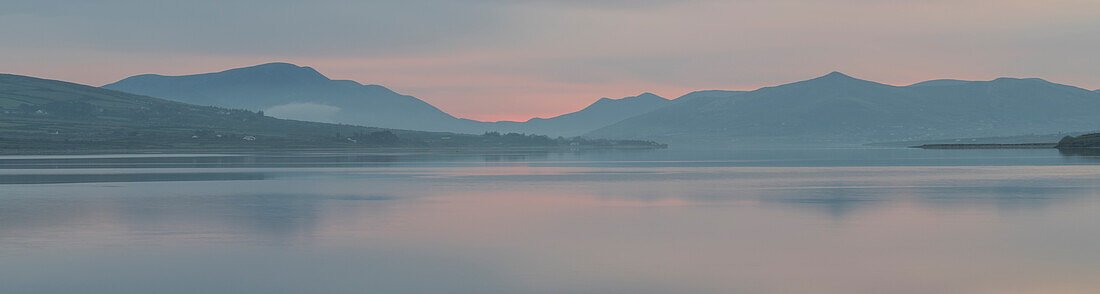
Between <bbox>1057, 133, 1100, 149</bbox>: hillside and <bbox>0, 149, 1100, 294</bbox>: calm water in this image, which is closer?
<bbox>0, 149, 1100, 294</bbox>: calm water

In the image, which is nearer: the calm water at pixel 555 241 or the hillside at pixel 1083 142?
the calm water at pixel 555 241

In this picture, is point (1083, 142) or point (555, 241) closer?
point (555, 241)

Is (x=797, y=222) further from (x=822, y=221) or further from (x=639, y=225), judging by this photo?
(x=639, y=225)

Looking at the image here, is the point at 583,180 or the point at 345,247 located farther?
the point at 583,180

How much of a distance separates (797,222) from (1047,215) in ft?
27.1

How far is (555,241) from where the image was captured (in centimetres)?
2512

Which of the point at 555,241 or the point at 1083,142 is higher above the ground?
the point at 1083,142

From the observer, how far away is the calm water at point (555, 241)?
60.3 feet

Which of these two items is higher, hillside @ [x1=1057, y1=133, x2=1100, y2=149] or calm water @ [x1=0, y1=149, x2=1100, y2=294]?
hillside @ [x1=1057, y1=133, x2=1100, y2=149]

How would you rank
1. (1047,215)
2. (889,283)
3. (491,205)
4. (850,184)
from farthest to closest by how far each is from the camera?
(850,184) < (491,205) < (1047,215) < (889,283)

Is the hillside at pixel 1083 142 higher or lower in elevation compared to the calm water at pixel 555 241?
Answer: higher

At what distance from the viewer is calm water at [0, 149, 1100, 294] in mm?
18391

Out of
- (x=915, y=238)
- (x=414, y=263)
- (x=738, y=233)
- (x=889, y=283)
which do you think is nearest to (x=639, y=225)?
(x=738, y=233)

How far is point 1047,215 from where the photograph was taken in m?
31.1
